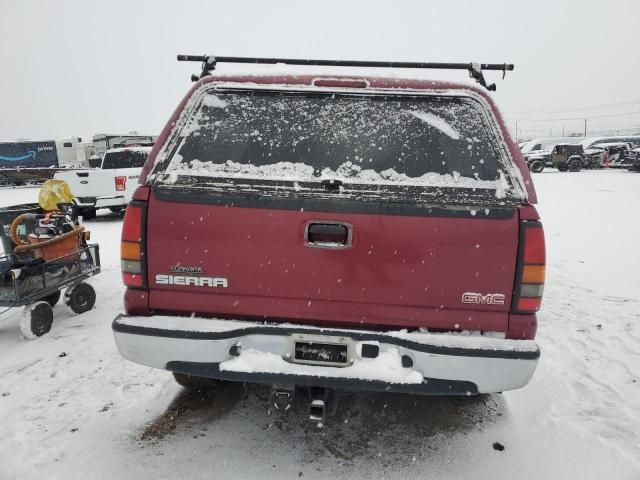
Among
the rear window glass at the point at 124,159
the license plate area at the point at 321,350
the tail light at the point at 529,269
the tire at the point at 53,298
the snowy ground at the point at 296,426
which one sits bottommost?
the snowy ground at the point at 296,426

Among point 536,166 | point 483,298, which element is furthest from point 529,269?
point 536,166

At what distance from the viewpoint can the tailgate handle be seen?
228 cm

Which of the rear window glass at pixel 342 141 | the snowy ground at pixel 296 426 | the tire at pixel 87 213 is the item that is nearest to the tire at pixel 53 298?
the snowy ground at pixel 296 426

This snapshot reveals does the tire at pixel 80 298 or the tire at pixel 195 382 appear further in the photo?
the tire at pixel 80 298

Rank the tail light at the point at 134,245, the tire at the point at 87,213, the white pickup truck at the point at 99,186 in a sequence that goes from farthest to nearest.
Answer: the tire at the point at 87,213, the white pickup truck at the point at 99,186, the tail light at the point at 134,245

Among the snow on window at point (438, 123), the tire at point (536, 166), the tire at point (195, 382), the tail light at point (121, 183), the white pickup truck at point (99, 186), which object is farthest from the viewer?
the tire at point (536, 166)

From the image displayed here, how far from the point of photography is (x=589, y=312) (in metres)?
5.22

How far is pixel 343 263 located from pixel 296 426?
1338mm

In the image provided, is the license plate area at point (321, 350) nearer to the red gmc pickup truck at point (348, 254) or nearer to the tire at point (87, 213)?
the red gmc pickup truck at point (348, 254)

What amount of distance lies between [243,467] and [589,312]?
4.47m

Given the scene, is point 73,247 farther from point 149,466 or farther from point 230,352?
point 230,352

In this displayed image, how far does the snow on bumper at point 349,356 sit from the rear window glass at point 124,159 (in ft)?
38.8

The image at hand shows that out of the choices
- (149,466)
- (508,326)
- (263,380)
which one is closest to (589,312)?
(508,326)

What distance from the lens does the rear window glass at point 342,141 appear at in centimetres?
240
